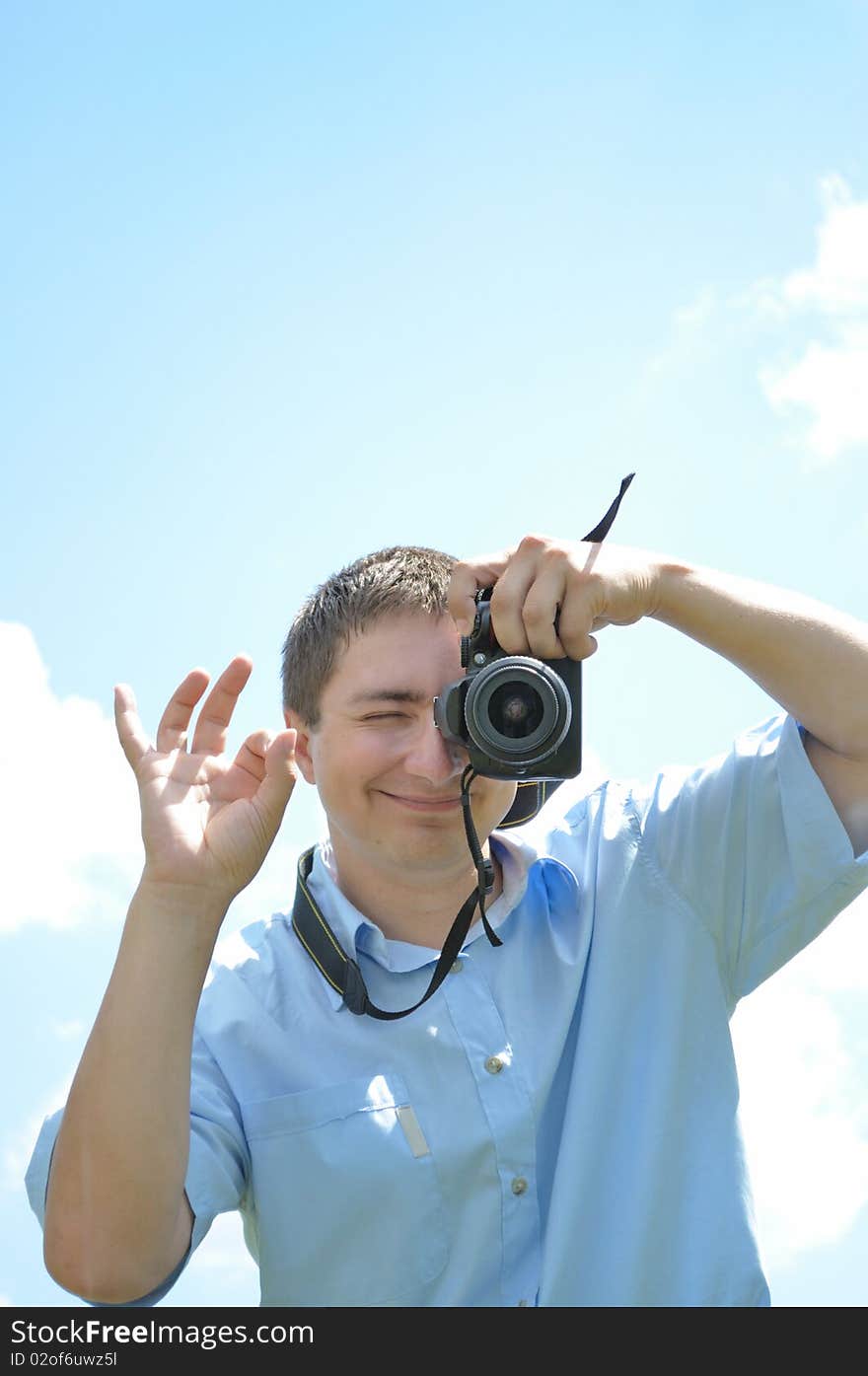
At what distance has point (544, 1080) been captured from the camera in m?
3.57

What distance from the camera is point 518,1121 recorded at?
3.49 meters

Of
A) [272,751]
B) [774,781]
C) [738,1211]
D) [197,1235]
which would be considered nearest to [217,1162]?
[197,1235]

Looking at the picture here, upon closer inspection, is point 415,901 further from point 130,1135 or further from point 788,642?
point 788,642

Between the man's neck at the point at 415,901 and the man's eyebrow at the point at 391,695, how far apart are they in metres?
0.47

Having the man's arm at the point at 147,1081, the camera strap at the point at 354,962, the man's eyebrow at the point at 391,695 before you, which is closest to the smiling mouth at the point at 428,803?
the camera strap at the point at 354,962

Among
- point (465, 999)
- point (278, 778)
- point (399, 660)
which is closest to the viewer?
point (278, 778)

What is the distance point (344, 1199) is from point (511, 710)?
135 cm

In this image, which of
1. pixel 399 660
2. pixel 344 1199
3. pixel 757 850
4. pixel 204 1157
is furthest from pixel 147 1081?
pixel 757 850

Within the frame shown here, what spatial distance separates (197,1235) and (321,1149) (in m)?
0.38

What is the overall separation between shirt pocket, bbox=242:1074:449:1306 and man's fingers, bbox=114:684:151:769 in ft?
3.30

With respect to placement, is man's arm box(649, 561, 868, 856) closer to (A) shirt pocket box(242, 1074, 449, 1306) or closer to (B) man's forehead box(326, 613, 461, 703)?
(B) man's forehead box(326, 613, 461, 703)

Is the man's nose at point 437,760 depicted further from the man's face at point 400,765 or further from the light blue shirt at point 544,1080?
the light blue shirt at point 544,1080

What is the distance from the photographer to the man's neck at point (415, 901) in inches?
153

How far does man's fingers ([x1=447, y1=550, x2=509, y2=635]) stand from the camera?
3475 millimetres
